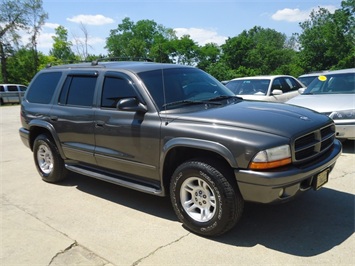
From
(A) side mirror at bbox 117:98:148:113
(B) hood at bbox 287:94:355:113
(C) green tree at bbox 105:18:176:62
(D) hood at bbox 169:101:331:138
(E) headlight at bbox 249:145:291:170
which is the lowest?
(B) hood at bbox 287:94:355:113

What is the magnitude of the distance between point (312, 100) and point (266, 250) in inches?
189

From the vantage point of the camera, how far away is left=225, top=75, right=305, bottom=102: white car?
30.8 ft

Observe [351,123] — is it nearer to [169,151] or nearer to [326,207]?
[326,207]

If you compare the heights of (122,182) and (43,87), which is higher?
(43,87)

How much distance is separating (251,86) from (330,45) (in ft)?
89.7

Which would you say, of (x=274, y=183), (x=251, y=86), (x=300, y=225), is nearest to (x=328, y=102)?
(x=251, y=86)

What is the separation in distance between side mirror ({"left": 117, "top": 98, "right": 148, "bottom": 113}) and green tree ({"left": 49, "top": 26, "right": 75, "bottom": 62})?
6014 centimetres

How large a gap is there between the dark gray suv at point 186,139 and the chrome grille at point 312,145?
0.04 feet

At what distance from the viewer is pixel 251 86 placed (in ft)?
32.4

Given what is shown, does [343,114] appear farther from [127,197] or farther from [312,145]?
[127,197]

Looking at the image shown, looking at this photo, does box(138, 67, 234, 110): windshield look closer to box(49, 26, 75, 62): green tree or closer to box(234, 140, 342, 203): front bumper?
box(234, 140, 342, 203): front bumper

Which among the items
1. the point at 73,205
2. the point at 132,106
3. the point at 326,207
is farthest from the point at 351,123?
the point at 73,205

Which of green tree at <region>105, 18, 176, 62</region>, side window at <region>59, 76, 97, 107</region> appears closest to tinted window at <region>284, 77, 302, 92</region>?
side window at <region>59, 76, 97, 107</region>

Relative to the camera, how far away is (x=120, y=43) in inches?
3105
